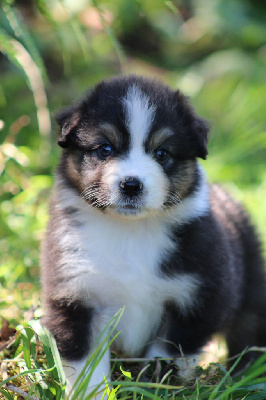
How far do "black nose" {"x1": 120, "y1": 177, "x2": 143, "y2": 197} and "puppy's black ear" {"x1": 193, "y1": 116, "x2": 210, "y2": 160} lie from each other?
0.54 metres

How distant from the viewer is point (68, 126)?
11.5ft

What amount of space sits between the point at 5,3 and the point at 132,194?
Result: 6.18 feet

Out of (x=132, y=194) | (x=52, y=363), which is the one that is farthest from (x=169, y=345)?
(x=132, y=194)

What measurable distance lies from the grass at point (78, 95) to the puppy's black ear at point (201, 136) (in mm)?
1031

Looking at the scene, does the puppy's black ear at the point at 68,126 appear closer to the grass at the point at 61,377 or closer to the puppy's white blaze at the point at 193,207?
the puppy's white blaze at the point at 193,207

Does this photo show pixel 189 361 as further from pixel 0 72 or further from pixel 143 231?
pixel 0 72

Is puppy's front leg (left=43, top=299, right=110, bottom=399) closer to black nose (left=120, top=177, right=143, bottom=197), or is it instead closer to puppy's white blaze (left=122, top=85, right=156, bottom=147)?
black nose (left=120, top=177, right=143, bottom=197)

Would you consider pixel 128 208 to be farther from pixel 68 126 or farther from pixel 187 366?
pixel 187 366

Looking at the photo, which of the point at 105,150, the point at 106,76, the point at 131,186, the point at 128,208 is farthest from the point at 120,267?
the point at 106,76

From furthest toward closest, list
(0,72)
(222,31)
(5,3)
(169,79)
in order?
(222,31)
(169,79)
(0,72)
(5,3)

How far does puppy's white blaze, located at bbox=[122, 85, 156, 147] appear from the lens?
3.34 metres

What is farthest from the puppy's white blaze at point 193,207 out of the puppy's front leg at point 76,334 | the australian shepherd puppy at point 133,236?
the puppy's front leg at point 76,334

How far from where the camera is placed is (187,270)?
351cm

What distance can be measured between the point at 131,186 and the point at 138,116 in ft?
1.33
